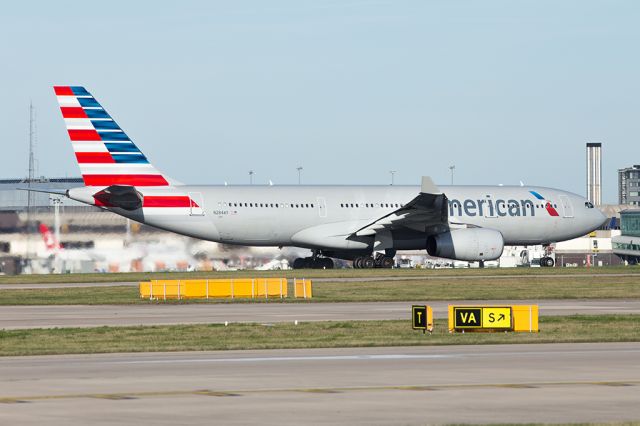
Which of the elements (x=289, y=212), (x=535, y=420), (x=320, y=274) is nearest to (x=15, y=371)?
(x=535, y=420)

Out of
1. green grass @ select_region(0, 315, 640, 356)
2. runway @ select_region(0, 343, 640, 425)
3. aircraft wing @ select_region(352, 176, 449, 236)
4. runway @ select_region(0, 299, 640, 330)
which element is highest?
aircraft wing @ select_region(352, 176, 449, 236)

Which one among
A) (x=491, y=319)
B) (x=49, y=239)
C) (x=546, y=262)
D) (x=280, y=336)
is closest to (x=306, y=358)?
(x=280, y=336)

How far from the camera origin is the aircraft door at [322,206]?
69.6 m

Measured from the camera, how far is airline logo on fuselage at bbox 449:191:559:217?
236 feet

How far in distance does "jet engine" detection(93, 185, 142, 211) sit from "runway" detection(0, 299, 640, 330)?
19021 millimetres

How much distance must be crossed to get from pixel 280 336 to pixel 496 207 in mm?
44201

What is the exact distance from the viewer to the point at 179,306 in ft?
147

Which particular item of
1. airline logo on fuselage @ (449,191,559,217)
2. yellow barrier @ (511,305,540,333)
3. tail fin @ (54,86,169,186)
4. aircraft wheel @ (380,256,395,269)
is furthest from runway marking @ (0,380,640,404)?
airline logo on fuselage @ (449,191,559,217)

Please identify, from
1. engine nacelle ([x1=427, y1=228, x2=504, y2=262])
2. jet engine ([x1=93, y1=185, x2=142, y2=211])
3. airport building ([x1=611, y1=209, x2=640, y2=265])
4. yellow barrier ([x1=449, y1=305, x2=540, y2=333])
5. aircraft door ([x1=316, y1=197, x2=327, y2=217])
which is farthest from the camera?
airport building ([x1=611, y1=209, x2=640, y2=265])

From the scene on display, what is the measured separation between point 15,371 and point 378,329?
1166 cm

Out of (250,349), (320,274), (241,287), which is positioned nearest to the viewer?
(250,349)

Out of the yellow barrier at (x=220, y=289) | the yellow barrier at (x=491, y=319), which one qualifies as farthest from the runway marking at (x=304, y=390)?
the yellow barrier at (x=220, y=289)

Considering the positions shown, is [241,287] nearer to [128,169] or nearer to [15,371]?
[128,169]

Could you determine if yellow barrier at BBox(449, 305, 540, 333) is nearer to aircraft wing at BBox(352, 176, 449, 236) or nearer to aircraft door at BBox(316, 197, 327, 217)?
aircraft wing at BBox(352, 176, 449, 236)
